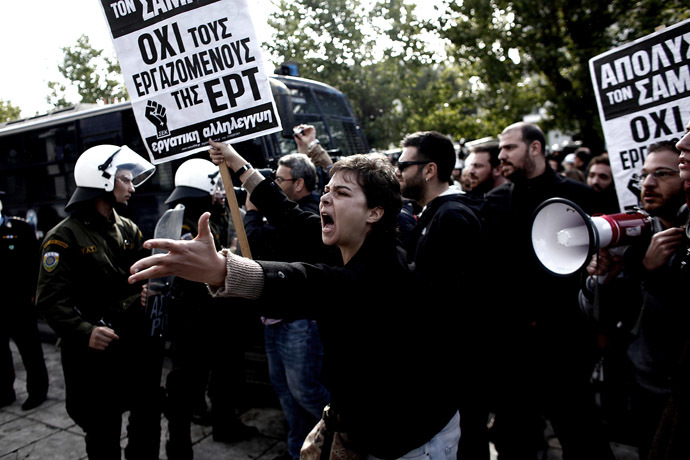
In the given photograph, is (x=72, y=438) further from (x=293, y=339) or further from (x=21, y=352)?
(x=293, y=339)

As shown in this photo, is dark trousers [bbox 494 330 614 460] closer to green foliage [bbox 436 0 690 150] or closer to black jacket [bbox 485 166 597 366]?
black jacket [bbox 485 166 597 366]

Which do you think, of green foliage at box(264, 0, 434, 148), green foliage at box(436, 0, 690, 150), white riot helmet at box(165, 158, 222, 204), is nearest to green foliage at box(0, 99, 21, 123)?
green foliage at box(264, 0, 434, 148)

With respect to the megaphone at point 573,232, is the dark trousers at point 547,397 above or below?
below

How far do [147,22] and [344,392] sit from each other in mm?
2161

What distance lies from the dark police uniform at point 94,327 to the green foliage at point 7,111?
104 ft

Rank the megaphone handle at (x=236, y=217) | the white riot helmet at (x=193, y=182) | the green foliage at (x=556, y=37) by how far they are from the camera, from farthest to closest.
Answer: the green foliage at (x=556, y=37)
the white riot helmet at (x=193, y=182)
the megaphone handle at (x=236, y=217)

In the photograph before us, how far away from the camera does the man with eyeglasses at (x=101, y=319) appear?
2865 mm

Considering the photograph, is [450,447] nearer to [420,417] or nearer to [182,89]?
[420,417]

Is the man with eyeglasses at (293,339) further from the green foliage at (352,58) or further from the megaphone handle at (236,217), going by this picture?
the green foliage at (352,58)

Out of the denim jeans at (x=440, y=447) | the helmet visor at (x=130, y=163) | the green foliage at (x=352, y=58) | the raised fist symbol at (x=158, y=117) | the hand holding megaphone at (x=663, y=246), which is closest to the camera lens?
the denim jeans at (x=440, y=447)

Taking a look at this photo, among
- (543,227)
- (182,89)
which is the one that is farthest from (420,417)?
(182,89)

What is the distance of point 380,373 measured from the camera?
63.3 inches

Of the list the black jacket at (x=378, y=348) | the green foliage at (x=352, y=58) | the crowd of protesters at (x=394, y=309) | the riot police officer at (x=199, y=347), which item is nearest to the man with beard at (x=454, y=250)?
the crowd of protesters at (x=394, y=309)

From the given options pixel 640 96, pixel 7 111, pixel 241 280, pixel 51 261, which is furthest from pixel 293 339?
pixel 7 111
